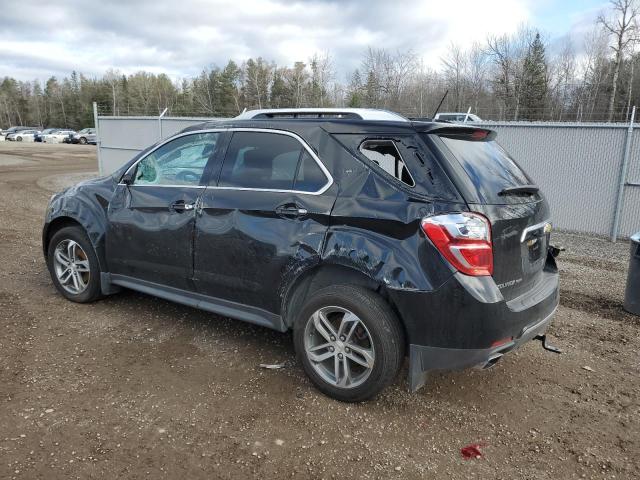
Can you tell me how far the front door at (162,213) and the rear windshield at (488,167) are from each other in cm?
189

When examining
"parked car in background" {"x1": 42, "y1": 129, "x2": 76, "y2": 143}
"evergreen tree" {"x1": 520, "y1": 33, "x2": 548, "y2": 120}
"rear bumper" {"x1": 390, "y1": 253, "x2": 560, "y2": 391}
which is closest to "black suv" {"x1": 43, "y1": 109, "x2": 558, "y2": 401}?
"rear bumper" {"x1": 390, "y1": 253, "x2": 560, "y2": 391}

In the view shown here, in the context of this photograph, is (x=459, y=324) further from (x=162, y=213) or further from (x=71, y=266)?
(x=71, y=266)

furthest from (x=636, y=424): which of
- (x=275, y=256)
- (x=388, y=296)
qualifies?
(x=275, y=256)

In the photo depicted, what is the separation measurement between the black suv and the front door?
0.02 metres

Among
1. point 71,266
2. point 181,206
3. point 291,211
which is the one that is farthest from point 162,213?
point 71,266

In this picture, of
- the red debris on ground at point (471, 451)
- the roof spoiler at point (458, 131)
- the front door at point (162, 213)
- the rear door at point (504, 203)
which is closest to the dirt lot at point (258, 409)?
the red debris on ground at point (471, 451)

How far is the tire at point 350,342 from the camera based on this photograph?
2.96 meters

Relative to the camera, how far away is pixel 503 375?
12.1 feet

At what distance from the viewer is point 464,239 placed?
109 inches

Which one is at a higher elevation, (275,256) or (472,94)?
(472,94)

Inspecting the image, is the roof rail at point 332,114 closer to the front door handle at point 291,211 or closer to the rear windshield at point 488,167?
the rear windshield at point 488,167

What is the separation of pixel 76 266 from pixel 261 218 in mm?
2373

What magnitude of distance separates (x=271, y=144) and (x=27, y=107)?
113 metres

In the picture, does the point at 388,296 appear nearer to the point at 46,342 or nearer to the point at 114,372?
the point at 114,372
